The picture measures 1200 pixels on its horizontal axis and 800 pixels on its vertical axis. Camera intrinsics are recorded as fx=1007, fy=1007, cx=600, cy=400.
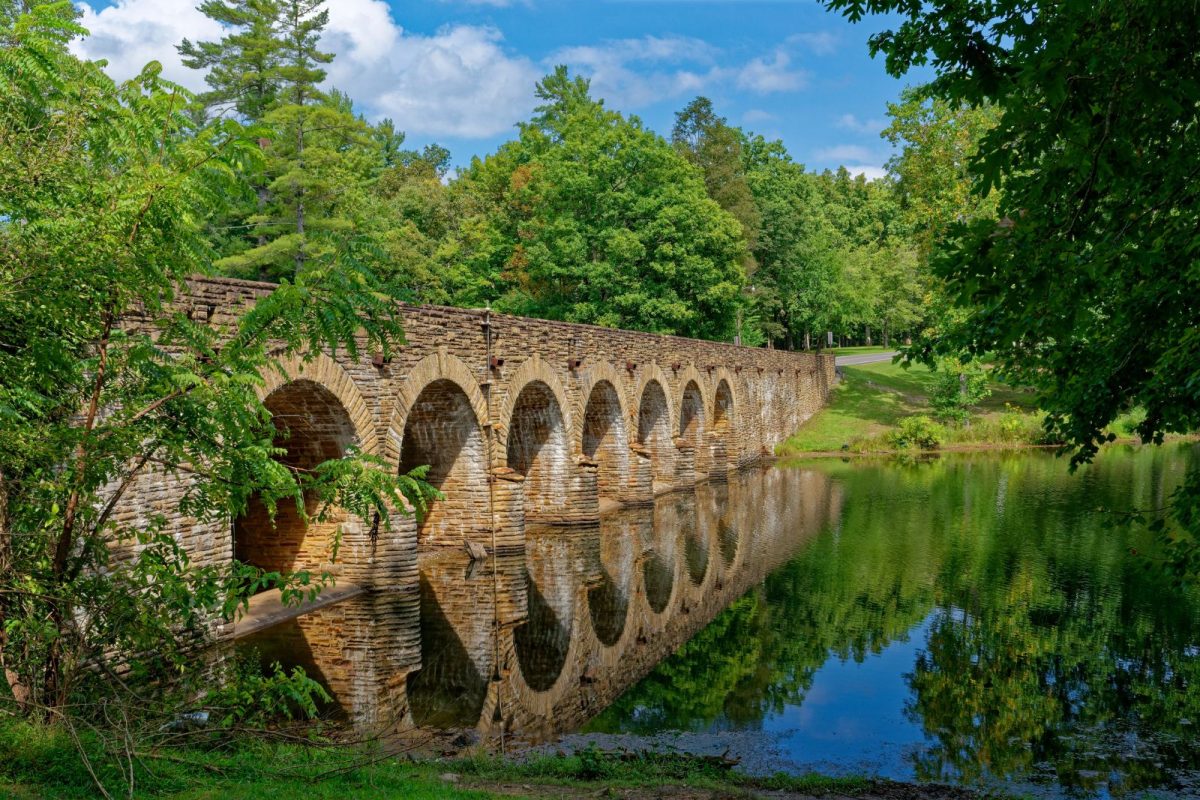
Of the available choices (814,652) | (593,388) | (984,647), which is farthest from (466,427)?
(984,647)

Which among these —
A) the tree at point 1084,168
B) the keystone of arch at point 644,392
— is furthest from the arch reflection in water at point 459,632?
the keystone of arch at point 644,392

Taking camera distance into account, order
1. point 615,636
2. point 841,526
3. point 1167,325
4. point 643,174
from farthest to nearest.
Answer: point 643,174, point 841,526, point 615,636, point 1167,325

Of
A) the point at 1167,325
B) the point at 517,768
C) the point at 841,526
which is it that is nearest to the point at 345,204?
the point at 841,526

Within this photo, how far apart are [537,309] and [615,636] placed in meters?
25.2

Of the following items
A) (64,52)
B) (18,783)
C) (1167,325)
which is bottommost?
(18,783)

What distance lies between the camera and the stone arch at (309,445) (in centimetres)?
1448

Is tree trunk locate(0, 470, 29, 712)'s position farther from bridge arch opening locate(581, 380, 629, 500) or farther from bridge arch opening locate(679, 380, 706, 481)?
bridge arch opening locate(679, 380, 706, 481)

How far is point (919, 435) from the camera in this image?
40.8 metres

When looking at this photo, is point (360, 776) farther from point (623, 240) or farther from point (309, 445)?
point (623, 240)

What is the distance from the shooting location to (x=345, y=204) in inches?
1241

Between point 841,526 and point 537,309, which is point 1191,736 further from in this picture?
point 537,309

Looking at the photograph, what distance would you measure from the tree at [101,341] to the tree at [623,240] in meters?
29.3

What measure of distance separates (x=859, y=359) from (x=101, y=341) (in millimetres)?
59634

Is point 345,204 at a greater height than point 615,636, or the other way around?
point 345,204
